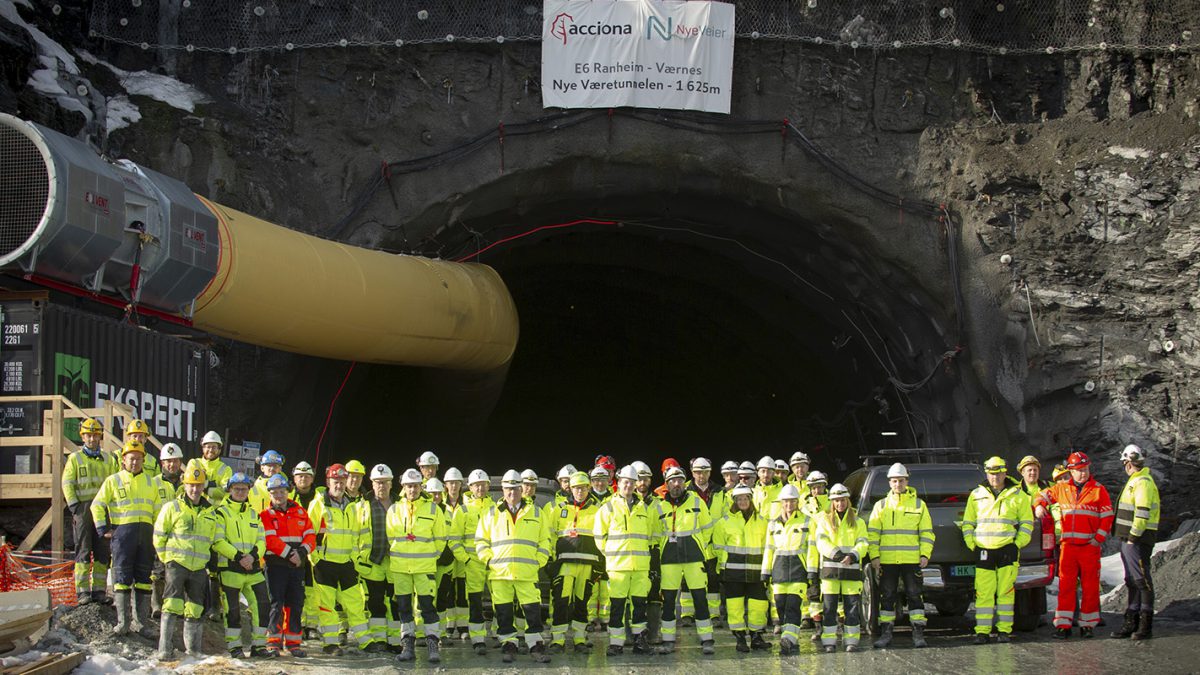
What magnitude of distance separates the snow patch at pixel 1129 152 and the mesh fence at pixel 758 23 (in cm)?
192

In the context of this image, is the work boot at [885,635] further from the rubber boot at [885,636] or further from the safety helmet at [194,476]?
the safety helmet at [194,476]

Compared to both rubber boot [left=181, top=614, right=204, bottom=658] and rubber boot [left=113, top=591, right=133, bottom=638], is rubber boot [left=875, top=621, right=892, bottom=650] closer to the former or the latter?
rubber boot [left=181, top=614, right=204, bottom=658]

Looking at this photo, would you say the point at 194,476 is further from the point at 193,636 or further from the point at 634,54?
the point at 634,54

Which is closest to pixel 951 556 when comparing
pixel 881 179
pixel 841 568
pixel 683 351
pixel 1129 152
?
pixel 841 568

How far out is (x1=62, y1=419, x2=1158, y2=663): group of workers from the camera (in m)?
11.4

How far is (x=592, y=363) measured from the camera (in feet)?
107

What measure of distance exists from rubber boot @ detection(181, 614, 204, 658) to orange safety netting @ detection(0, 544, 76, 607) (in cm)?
113

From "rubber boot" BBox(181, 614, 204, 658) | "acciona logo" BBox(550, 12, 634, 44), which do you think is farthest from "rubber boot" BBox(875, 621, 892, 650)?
"acciona logo" BBox(550, 12, 634, 44)

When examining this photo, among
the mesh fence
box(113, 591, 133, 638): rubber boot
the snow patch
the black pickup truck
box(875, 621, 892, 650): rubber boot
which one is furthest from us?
the mesh fence

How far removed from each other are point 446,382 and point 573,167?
4.13m

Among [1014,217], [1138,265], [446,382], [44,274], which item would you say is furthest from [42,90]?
[1138,265]

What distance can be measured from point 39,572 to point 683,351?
20.5m

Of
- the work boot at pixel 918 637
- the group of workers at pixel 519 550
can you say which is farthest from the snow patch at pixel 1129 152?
the work boot at pixel 918 637

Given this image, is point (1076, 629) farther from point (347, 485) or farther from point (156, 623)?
point (156, 623)
